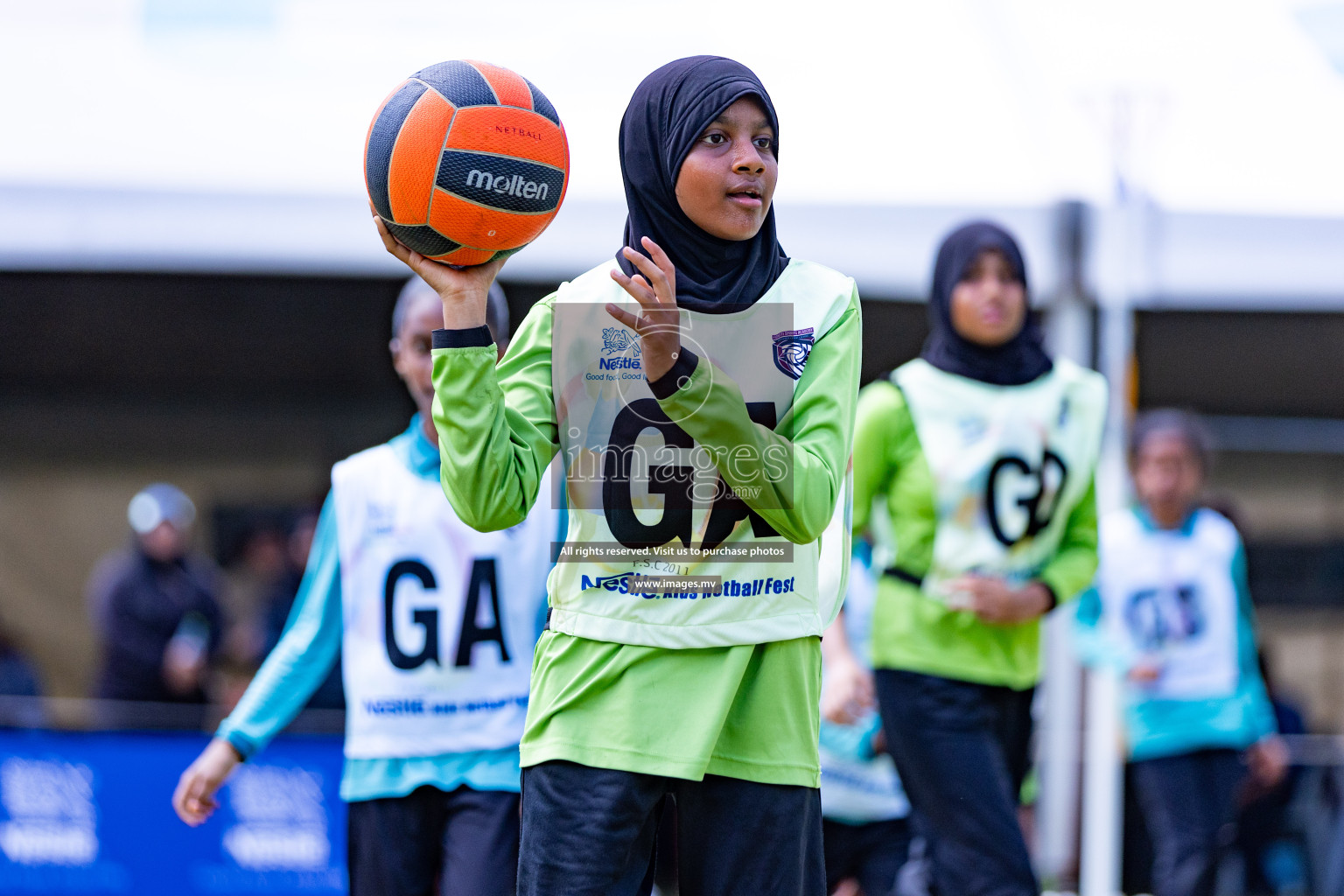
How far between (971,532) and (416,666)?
140 cm

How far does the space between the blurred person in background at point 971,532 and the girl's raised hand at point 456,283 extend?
61.5 inches

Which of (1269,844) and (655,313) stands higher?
(655,313)

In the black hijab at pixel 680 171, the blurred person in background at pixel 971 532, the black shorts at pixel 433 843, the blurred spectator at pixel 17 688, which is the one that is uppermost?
the black hijab at pixel 680 171

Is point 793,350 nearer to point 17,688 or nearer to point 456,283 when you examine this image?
point 456,283

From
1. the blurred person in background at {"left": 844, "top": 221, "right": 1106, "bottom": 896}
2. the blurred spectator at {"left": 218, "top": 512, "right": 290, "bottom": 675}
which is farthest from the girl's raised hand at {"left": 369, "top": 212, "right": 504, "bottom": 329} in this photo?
the blurred spectator at {"left": 218, "top": 512, "right": 290, "bottom": 675}

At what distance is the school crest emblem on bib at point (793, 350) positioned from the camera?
217 cm

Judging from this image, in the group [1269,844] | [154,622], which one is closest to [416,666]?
[1269,844]

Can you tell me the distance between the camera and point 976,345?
3.79 metres

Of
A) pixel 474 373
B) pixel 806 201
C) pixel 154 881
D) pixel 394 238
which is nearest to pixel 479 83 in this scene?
pixel 394 238

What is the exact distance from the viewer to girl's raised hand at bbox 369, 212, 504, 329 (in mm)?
2006

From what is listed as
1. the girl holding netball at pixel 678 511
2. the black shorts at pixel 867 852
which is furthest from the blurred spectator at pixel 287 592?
the girl holding netball at pixel 678 511

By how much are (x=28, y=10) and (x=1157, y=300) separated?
5.14m

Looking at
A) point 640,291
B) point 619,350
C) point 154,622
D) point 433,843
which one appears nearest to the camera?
point 640,291

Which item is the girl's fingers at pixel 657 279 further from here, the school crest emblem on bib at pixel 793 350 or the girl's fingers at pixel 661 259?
the school crest emblem on bib at pixel 793 350
